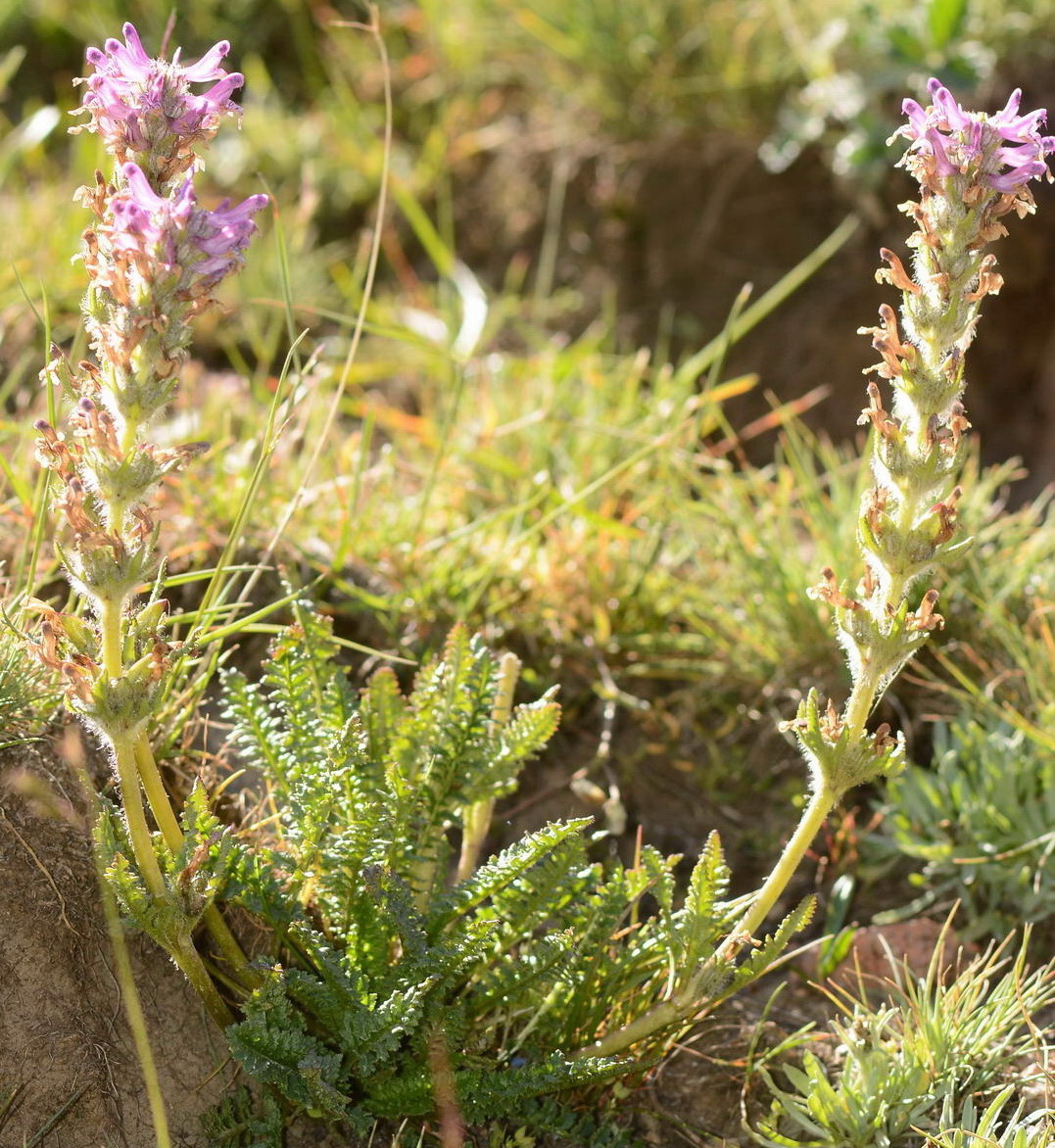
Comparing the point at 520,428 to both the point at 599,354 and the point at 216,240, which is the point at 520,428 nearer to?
the point at 599,354

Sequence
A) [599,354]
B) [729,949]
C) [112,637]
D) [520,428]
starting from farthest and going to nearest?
[599,354]
[520,428]
[729,949]
[112,637]

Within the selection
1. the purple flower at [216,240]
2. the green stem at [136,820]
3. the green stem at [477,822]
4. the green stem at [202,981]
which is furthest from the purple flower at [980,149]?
the green stem at [202,981]

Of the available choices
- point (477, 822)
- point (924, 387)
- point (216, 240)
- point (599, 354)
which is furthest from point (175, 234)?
point (599, 354)

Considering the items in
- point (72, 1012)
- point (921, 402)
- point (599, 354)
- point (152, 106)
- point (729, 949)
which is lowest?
point (729, 949)

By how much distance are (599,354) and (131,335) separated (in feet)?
10.1

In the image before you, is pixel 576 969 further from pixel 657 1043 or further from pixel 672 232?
pixel 672 232

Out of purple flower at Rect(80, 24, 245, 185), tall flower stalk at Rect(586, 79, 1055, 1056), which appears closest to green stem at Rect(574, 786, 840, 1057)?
tall flower stalk at Rect(586, 79, 1055, 1056)

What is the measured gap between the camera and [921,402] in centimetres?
163

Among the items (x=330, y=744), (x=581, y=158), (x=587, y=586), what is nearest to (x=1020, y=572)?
(x=587, y=586)

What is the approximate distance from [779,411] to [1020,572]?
2.53 feet

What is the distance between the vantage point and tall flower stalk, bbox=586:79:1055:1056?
5.21 feet

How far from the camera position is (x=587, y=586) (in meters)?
3.02

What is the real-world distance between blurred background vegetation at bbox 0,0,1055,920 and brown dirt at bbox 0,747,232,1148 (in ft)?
0.88

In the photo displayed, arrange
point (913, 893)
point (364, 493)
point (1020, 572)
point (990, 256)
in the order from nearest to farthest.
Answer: point (990, 256), point (913, 893), point (1020, 572), point (364, 493)
